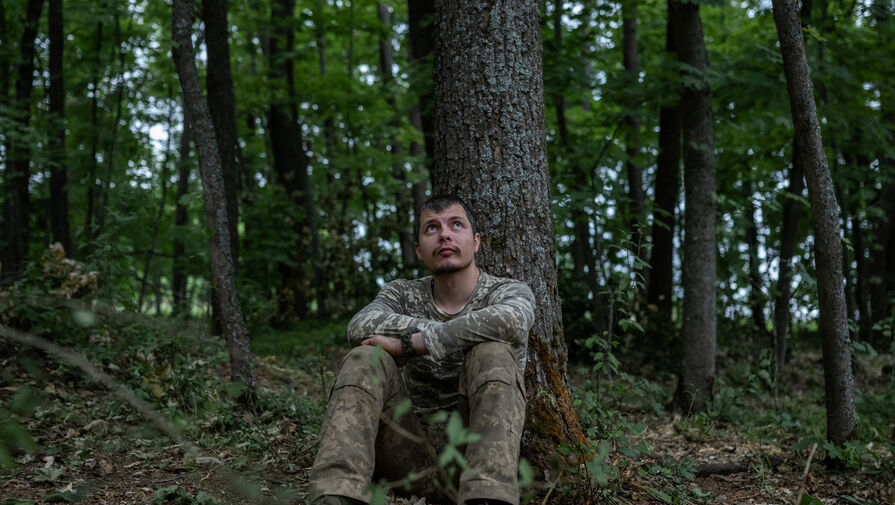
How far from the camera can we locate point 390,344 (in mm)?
3527

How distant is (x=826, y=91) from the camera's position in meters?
9.28

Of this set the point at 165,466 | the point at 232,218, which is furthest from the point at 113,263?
the point at 165,466

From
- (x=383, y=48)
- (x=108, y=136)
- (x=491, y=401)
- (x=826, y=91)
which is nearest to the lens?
(x=491, y=401)

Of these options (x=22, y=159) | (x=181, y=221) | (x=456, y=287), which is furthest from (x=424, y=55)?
(x=181, y=221)

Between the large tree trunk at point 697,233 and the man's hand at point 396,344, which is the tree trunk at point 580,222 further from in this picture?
the man's hand at point 396,344

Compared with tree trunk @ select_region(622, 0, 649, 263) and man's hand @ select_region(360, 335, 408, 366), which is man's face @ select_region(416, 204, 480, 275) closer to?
man's hand @ select_region(360, 335, 408, 366)

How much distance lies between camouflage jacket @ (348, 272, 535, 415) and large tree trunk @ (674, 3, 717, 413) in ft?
13.8

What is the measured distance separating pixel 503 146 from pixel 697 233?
3.95 meters

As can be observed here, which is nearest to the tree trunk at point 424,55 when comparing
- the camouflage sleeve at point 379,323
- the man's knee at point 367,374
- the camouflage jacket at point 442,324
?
the camouflage jacket at point 442,324

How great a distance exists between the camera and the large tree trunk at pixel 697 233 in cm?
726

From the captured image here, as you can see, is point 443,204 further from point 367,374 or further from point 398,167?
point 398,167

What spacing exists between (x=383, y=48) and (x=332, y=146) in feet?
8.74

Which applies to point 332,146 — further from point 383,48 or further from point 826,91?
point 826,91

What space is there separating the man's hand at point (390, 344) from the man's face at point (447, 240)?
553mm
